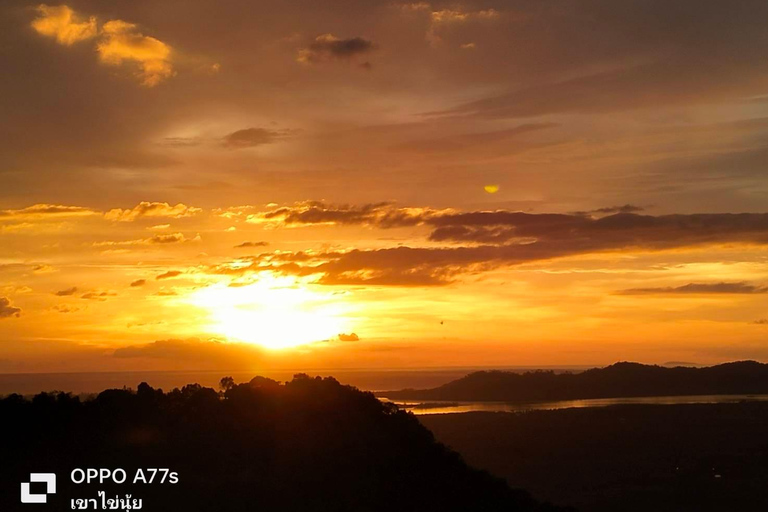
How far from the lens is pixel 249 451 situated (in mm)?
45219

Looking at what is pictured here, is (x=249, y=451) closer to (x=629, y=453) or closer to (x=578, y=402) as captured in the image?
(x=629, y=453)

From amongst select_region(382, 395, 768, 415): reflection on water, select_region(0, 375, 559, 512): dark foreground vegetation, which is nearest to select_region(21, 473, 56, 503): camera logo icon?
select_region(0, 375, 559, 512): dark foreground vegetation

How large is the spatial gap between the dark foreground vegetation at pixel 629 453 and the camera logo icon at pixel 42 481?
4909 cm

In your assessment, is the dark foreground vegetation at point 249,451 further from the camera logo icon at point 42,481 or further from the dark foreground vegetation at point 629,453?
the dark foreground vegetation at point 629,453

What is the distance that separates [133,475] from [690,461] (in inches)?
2998

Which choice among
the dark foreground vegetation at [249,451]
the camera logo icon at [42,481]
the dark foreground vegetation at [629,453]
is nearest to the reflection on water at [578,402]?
the dark foreground vegetation at [629,453]

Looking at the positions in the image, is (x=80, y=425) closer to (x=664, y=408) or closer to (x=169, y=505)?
(x=169, y=505)

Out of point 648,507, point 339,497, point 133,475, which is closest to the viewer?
point 133,475

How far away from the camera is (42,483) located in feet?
115

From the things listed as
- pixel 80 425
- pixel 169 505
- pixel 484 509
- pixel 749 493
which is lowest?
pixel 749 493

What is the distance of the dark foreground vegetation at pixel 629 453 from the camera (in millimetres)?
75438

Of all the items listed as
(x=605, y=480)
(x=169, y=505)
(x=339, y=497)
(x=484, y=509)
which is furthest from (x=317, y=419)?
(x=605, y=480)

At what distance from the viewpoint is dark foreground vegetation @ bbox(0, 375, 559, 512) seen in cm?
3916

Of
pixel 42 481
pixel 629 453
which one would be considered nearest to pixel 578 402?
pixel 629 453
